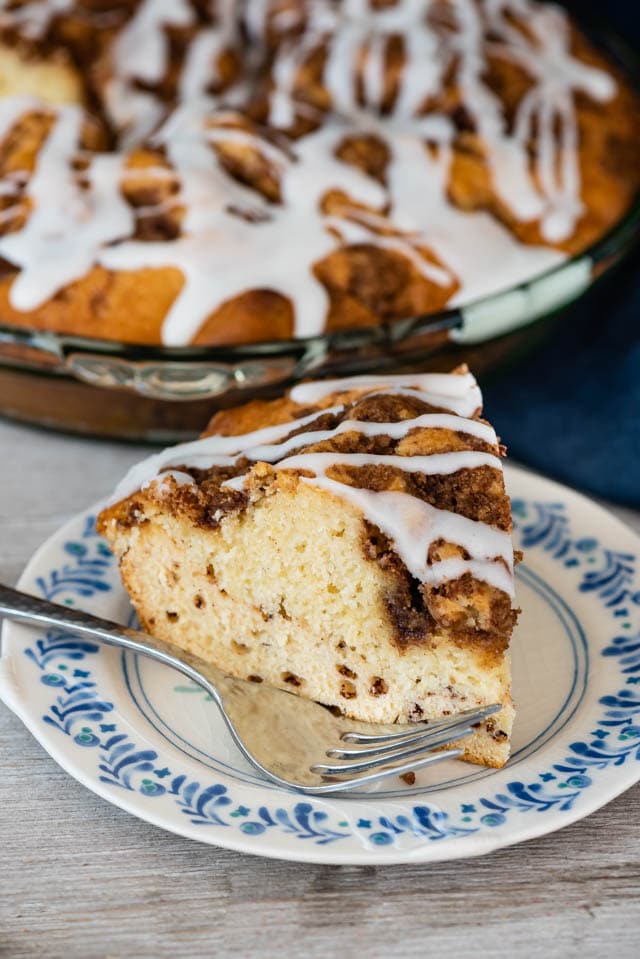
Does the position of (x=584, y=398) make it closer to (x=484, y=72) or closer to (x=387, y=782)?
(x=484, y=72)

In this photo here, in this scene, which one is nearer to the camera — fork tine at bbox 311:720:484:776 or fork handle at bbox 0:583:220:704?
fork tine at bbox 311:720:484:776

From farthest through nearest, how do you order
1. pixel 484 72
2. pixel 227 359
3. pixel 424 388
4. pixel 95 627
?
pixel 484 72, pixel 227 359, pixel 424 388, pixel 95 627

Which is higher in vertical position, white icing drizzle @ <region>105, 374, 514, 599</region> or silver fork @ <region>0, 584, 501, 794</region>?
white icing drizzle @ <region>105, 374, 514, 599</region>

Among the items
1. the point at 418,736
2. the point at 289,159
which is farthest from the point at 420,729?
the point at 289,159

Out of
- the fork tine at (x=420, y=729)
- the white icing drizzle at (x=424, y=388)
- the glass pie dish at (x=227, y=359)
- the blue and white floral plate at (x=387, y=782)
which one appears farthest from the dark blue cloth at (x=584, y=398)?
the fork tine at (x=420, y=729)

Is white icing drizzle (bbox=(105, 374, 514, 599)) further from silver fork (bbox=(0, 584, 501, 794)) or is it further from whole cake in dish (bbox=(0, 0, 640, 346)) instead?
whole cake in dish (bbox=(0, 0, 640, 346))

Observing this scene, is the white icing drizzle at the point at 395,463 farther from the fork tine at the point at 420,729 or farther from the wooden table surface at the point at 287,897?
the wooden table surface at the point at 287,897

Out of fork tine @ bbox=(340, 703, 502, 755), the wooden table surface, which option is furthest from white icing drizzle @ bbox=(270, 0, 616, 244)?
the wooden table surface
